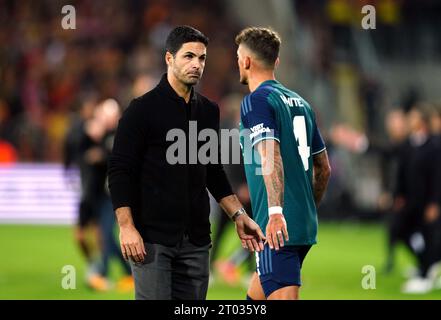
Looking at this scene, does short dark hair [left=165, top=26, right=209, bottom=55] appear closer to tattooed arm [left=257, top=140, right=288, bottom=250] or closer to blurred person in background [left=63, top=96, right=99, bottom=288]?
tattooed arm [left=257, top=140, right=288, bottom=250]

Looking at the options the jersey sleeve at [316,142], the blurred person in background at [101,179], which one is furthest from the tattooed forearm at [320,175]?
the blurred person in background at [101,179]

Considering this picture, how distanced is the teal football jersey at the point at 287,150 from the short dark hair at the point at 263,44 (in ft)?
0.56

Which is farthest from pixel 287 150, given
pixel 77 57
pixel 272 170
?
pixel 77 57

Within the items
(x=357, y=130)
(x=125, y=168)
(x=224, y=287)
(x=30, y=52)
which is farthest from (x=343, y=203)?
(x=125, y=168)

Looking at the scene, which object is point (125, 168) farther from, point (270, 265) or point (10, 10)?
point (10, 10)

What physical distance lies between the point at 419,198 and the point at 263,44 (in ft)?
24.4

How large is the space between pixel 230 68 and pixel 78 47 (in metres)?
4.00

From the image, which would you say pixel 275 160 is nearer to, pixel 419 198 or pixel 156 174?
pixel 156 174

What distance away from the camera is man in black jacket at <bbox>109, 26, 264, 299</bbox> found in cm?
686

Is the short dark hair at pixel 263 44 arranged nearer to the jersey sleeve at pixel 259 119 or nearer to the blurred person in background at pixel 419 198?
the jersey sleeve at pixel 259 119

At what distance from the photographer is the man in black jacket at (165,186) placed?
686 cm

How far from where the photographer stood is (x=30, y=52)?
27062mm

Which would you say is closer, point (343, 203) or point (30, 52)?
point (343, 203)

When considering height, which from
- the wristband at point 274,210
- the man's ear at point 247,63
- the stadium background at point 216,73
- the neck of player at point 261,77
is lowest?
the wristband at point 274,210
